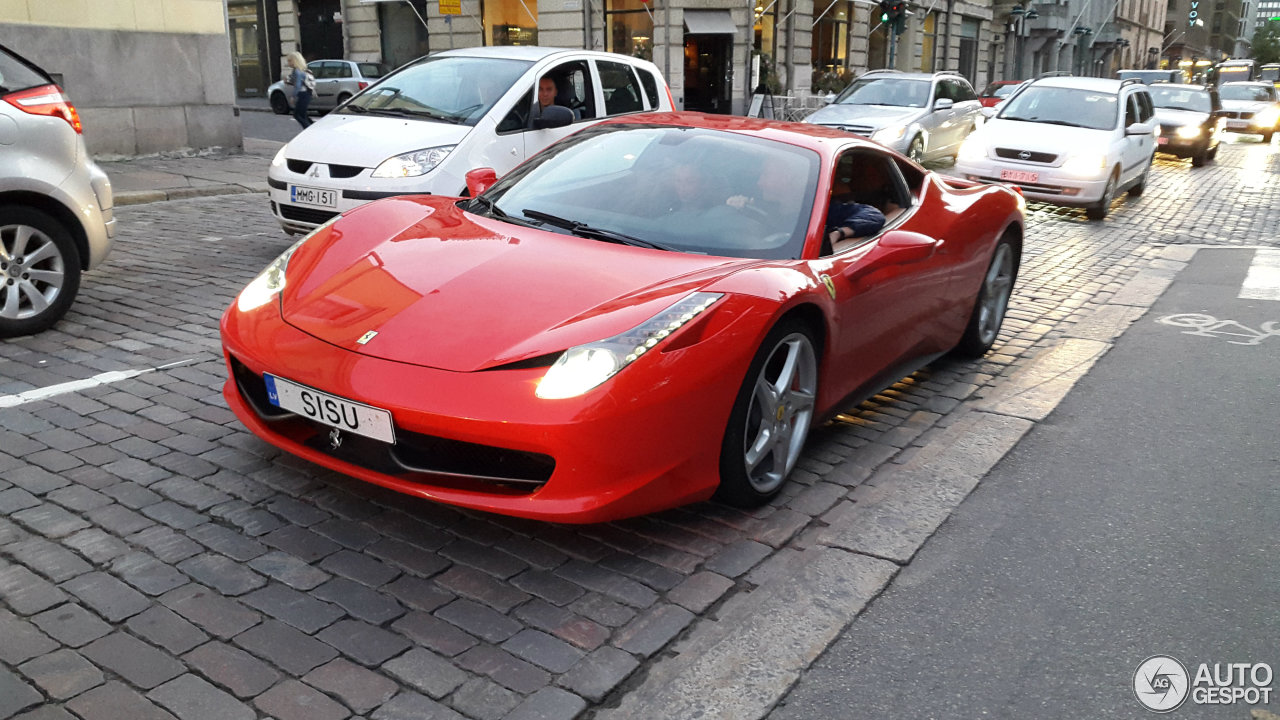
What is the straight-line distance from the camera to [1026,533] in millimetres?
3742

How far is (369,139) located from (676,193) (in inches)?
172

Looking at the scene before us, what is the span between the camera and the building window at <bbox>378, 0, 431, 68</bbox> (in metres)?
35.2

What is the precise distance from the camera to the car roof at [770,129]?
14.9ft

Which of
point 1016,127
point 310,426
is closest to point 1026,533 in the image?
point 310,426

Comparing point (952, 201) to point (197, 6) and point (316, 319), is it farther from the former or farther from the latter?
point (197, 6)

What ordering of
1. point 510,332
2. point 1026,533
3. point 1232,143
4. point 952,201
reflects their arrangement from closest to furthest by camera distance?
point 510,332, point 1026,533, point 952,201, point 1232,143

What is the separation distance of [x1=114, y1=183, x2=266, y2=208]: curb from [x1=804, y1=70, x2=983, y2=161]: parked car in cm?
849

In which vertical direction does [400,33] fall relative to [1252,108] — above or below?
above

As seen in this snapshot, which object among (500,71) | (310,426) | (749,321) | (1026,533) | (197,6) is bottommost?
(1026,533)

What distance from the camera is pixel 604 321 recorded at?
10.8 feet

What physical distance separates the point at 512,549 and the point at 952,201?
3143 millimetres

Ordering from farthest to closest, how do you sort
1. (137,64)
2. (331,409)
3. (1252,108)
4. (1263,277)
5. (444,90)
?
1. (1252,108)
2. (137,64)
3. (1263,277)
4. (444,90)
5. (331,409)

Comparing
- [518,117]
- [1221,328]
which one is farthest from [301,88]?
[1221,328]

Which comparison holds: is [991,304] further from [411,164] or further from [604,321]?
[411,164]
